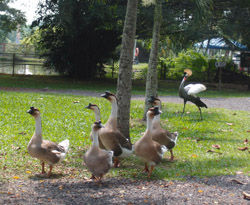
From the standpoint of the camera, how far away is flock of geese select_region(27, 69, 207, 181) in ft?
20.5

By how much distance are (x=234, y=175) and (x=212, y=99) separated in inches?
528

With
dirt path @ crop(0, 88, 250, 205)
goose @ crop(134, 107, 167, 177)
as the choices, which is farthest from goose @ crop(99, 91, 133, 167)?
dirt path @ crop(0, 88, 250, 205)

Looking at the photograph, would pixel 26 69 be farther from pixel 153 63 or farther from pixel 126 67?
pixel 126 67

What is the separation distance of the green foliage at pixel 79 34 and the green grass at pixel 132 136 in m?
7.38

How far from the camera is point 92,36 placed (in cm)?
2616

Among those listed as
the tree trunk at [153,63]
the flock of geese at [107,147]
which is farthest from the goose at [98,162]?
the tree trunk at [153,63]

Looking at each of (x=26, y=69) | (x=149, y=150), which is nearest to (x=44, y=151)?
(x=149, y=150)

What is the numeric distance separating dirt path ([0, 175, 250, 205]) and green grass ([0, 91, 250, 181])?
38cm

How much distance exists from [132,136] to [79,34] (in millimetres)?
16675

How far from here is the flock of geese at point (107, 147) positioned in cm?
624

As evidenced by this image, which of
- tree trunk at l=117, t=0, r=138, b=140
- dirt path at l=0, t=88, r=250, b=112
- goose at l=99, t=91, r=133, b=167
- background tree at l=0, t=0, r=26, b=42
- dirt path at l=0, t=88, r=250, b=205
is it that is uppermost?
background tree at l=0, t=0, r=26, b=42

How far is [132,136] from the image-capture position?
9.91 meters

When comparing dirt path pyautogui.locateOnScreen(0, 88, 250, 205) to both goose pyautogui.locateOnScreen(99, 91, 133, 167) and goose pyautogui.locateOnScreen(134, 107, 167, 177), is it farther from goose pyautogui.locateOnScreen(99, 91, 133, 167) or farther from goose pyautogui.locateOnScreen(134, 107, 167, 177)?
goose pyautogui.locateOnScreen(99, 91, 133, 167)

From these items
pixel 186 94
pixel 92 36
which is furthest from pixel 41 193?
pixel 92 36
